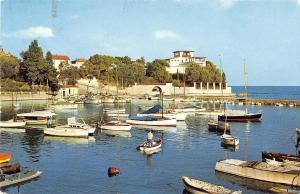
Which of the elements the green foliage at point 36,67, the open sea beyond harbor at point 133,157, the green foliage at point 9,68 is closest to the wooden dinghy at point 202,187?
the open sea beyond harbor at point 133,157

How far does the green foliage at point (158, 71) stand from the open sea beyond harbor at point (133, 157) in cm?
10296

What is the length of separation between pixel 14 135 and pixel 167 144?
21.9 metres

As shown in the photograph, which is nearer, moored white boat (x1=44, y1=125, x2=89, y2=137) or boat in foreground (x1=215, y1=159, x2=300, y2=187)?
boat in foreground (x1=215, y1=159, x2=300, y2=187)

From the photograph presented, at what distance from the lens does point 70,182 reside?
34438 mm

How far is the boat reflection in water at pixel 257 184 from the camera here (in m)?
32.0

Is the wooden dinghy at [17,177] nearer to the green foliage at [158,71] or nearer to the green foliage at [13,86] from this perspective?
the green foliage at [13,86]

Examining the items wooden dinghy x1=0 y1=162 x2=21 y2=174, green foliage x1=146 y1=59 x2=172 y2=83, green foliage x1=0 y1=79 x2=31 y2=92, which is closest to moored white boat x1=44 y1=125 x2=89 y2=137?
wooden dinghy x1=0 y1=162 x2=21 y2=174

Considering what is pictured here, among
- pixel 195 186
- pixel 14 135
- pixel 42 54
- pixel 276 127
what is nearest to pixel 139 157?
pixel 195 186

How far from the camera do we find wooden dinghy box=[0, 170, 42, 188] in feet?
105

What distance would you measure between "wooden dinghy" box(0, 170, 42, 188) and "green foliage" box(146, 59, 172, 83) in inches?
5446

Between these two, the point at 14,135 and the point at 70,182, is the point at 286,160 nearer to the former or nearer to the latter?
the point at 70,182

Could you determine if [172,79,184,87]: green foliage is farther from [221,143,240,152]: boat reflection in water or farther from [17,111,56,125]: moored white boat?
[221,143,240,152]: boat reflection in water

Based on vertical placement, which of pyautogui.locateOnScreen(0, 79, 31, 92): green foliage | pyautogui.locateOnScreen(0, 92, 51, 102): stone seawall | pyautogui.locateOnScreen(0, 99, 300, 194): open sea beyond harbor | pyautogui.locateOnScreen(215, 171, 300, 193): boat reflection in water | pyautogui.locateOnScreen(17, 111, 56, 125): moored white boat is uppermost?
pyautogui.locateOnScreen(0, 79, 31, 92): green foliage

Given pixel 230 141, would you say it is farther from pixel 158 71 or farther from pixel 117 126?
pixel 158 71
